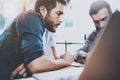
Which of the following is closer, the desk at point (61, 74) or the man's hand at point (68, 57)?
the desk at point (61, 74)

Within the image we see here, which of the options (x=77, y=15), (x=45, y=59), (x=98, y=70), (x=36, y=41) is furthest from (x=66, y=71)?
(x=98, y=70)

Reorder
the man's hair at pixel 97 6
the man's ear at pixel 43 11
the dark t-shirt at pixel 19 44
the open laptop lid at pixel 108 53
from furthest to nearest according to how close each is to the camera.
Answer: the man's hair at pixel 97 6, the man's ear at pixel 43 11, the dark t-shirt at pixel 19 44, the open laptop lid at pixel 108 53

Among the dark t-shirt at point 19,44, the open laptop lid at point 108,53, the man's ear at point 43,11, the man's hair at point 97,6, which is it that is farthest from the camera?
the man's hair at point 97,6

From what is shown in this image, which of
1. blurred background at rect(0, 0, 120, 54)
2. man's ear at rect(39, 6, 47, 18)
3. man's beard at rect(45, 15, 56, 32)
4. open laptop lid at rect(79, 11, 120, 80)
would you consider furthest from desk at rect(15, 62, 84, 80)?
open laptop lid at rect(79, 11, 120, 80)

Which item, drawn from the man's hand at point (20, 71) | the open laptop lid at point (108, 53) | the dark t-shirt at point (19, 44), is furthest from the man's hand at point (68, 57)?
the open laptop lid at point (108, 53)

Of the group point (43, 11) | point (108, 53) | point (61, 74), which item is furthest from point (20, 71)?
point (108, 53)

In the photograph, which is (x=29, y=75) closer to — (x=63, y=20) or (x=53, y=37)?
(x=53, y=37)

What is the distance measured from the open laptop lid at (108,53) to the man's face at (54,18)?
1310 millimetres

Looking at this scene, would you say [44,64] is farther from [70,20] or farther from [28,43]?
[70,20]

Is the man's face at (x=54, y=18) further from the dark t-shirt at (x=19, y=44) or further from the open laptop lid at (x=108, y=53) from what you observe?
the open laptop lid at (x=108, y=53)

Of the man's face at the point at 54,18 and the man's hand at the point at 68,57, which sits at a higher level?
the man's face at the point at 54,18

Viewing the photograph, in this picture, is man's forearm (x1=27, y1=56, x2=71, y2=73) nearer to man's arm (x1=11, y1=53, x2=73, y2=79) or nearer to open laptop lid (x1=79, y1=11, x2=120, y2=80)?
man's arm (x1=11, y1=53, x2=73, y2=79)

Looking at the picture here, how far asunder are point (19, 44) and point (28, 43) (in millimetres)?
66

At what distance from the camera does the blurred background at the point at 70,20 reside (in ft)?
5.58
